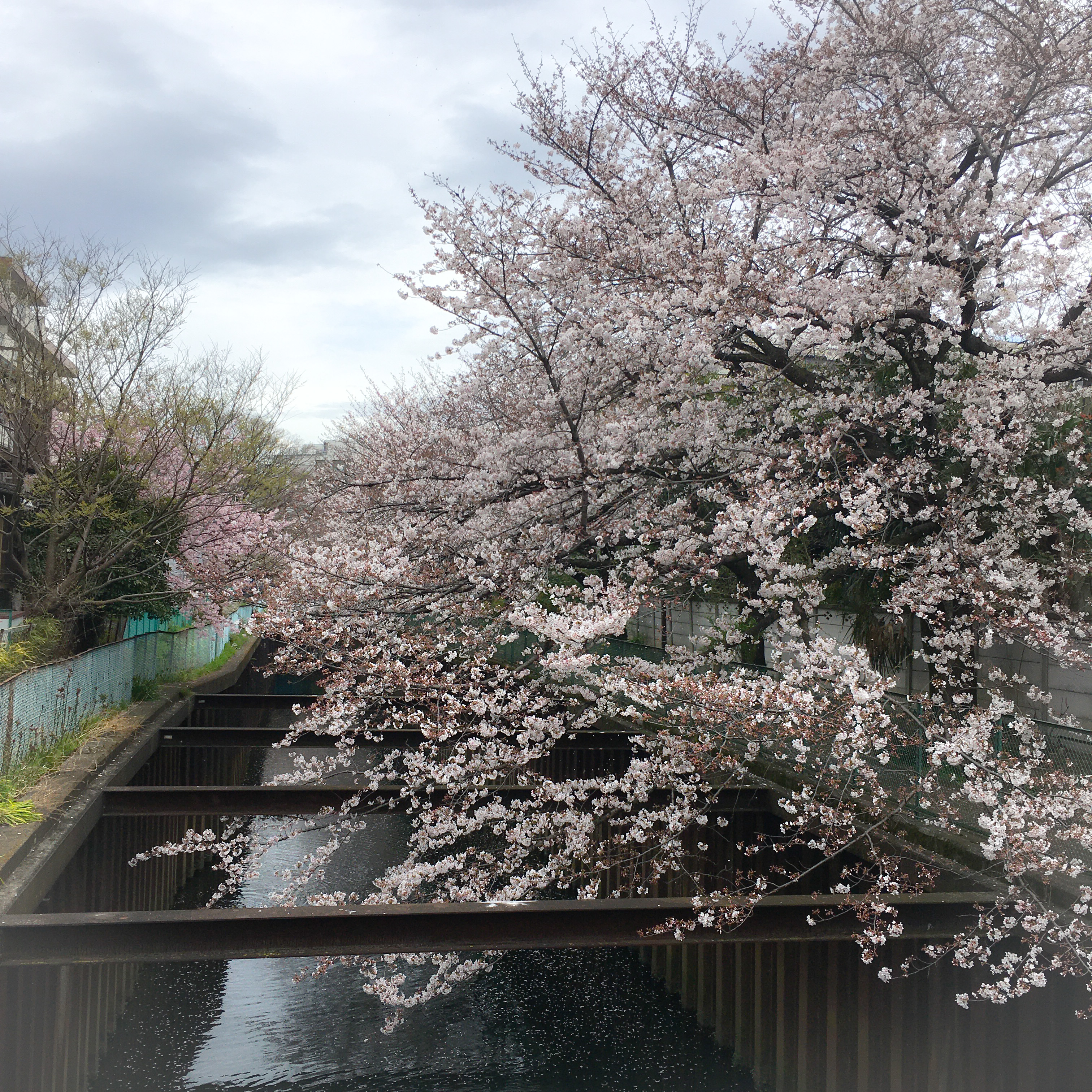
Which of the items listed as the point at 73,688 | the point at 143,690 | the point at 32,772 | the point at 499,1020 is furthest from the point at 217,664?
the point at 499,1020

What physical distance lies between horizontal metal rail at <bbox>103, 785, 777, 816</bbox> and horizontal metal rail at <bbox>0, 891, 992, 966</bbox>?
2.68 meters

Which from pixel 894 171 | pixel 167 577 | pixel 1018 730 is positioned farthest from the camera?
pixel 167 577

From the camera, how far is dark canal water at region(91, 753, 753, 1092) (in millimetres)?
8797

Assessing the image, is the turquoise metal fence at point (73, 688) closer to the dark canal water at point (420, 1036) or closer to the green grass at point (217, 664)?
the green grass at point (217, 664)

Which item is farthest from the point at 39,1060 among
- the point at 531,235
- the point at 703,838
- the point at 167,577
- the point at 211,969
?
the point at 167,577

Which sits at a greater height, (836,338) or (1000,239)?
(1000,239)

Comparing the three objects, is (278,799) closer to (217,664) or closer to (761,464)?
(761,464)

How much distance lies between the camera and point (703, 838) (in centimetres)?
998

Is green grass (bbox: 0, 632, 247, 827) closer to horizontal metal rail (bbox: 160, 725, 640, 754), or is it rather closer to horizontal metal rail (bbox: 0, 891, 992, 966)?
horizontal metal rail (bbox: 160, 725, 640, 754)

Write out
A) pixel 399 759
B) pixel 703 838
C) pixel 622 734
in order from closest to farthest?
pixel 703 838 < pixel 622 734 < pixel 399 759

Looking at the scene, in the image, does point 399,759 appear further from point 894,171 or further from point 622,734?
point 894,171

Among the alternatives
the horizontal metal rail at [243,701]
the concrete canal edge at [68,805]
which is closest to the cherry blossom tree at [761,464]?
the concrete canal edge at [68,805]

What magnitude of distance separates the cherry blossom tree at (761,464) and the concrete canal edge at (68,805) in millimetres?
1198

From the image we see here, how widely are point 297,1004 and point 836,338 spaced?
9.28 meters
